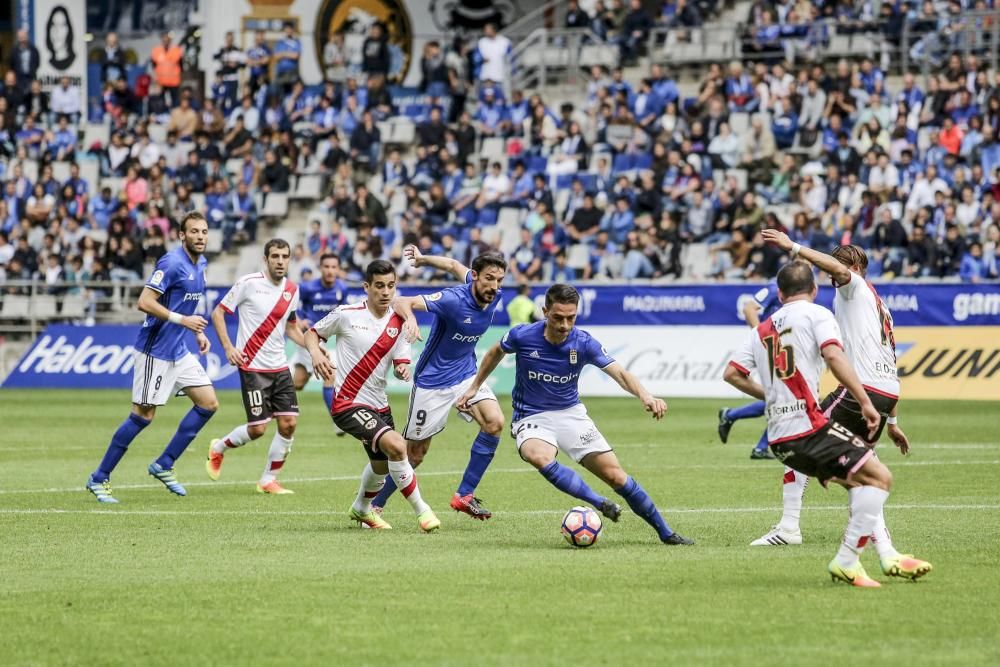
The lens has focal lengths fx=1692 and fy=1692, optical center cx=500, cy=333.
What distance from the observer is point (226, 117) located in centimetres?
4241

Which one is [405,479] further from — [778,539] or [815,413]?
[815,413]

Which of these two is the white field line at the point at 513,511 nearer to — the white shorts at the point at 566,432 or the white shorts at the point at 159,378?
the white shorts at the point at 159,378

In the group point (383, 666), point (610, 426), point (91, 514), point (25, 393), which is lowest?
point (25, 393)

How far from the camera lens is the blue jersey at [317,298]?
891 inches

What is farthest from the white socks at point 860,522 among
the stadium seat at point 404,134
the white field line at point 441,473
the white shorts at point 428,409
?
the stadium seat at point 404,134

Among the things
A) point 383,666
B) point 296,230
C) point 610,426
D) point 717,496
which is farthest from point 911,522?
point 296,230

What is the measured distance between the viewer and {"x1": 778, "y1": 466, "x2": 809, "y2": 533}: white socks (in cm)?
1176

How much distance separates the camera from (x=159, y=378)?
15.6 meters

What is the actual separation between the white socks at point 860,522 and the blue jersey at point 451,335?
191 inches

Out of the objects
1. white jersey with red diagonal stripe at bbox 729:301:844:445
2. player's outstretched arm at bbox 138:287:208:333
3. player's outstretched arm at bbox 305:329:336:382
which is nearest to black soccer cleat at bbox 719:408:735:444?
player's outstretched arm at bbox 138:287:208:333

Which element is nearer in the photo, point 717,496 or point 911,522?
point 911,522

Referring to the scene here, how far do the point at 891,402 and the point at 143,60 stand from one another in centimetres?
4030

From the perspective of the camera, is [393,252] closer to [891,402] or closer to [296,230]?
[296,230]

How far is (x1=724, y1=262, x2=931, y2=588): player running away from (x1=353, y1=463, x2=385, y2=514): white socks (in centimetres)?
359
